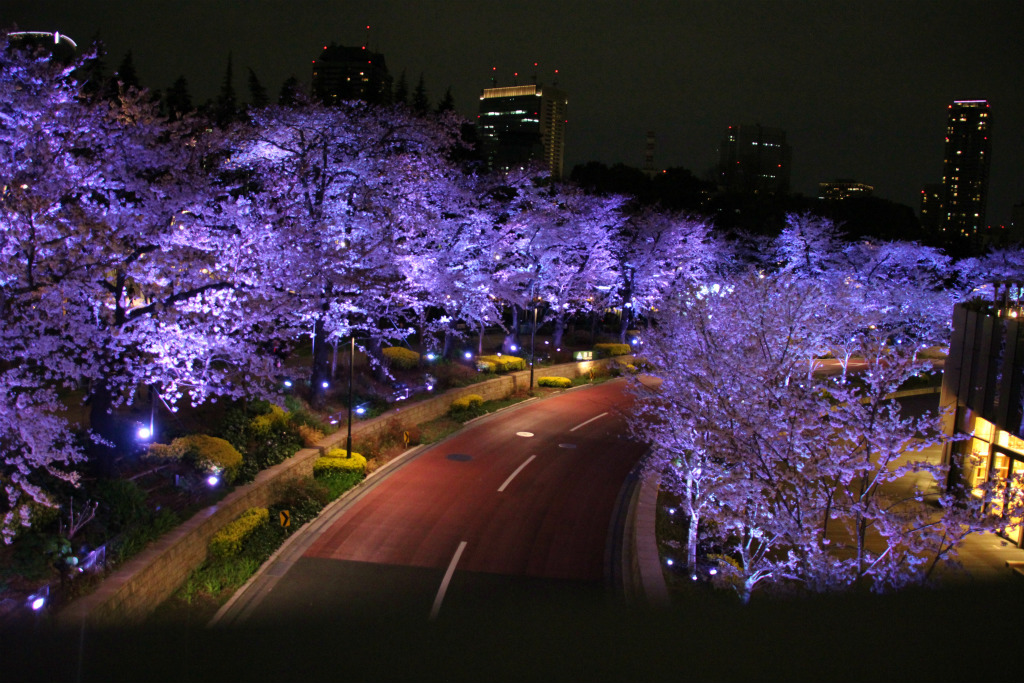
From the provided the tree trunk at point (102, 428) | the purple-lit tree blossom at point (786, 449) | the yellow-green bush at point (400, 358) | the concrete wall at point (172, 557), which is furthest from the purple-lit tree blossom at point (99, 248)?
the yellow-green bush at point (400, 358)

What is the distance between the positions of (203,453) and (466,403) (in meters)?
Answer: 13.2


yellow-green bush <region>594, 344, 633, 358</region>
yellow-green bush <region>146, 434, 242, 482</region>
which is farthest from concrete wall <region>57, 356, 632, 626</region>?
yellow-green bush <region>594, 344, 633, 358</region>

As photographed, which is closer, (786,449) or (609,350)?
(786,449)

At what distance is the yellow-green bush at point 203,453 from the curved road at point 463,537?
2097 mm

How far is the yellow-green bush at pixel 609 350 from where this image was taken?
38.0 metres

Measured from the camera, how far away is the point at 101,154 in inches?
457

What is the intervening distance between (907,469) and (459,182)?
22647mm

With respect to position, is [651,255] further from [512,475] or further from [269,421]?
[269,421]

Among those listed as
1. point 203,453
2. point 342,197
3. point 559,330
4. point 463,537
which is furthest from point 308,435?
point 559,330

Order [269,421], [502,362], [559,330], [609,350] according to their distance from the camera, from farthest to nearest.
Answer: [609,350] < [559,330] < [502,362] < [269,421]

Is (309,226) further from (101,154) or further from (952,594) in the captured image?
(952,594)

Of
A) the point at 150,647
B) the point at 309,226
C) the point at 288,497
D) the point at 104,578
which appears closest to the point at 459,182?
the point at 309,226

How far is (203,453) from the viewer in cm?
1294

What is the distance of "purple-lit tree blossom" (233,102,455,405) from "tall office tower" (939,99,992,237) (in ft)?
670
